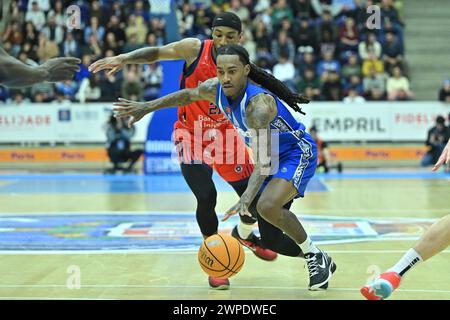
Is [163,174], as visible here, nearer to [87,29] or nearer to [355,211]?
[87,29]

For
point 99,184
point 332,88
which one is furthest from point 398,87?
point 99,184

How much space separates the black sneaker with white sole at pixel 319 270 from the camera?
6162 mm

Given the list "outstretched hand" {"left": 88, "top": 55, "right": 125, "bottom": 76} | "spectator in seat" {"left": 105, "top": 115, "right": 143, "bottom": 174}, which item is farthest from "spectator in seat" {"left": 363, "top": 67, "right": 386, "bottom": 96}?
"outstretched hand" {"left": 88, "top": 55, "right": 125, "bottom": 76}

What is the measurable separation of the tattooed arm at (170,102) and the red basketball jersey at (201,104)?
1.66 feet

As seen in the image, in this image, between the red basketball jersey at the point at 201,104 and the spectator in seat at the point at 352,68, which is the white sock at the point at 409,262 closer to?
the red basketball jersey at the point at 201,104

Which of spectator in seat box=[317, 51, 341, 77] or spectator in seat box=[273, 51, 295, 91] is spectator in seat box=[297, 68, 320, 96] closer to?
spectator in seat box=[273, 51, 295, 91]

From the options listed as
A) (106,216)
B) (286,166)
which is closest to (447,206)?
(106,216)

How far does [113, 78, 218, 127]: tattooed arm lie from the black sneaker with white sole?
58.8 inches

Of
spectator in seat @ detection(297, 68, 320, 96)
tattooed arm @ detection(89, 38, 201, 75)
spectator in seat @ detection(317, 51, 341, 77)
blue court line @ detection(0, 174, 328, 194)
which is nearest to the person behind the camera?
tattooed arm @ detection(89, 38, 201, 75)

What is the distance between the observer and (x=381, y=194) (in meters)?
13.5

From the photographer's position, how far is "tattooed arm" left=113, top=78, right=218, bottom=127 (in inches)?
253

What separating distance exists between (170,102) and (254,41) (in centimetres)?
1588

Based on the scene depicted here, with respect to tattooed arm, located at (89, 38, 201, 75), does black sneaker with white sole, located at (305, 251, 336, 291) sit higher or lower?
lower

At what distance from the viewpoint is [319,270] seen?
6227 mm
